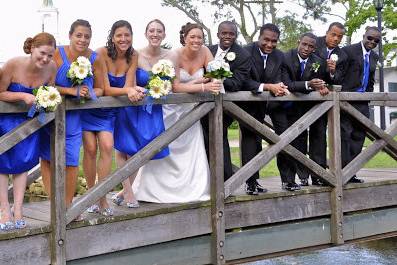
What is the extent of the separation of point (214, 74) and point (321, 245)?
2.47m

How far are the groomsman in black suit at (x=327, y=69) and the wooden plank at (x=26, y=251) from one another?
342 cm

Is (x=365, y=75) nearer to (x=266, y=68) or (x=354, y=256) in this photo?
(x=266, y=68)

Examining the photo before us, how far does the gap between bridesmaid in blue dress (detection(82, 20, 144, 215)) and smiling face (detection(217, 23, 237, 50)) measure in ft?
3.75

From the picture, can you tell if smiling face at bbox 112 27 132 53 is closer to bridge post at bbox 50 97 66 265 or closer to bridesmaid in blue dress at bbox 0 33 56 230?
bridesmaid in blue dress at bbox 0 33 56 230

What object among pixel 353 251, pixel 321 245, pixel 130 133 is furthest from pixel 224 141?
pixel 353 251

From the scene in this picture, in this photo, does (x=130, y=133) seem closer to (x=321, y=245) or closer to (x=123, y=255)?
(x=123, y=255)

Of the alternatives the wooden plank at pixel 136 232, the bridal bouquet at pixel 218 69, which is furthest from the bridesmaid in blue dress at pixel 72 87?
the bridal bouquet at pixel 218 69

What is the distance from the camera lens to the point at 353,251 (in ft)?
48.2

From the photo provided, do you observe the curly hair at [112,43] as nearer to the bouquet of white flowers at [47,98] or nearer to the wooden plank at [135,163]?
the wooden plank at [135,163]

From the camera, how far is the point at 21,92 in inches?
200

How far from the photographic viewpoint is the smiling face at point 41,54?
204 inches

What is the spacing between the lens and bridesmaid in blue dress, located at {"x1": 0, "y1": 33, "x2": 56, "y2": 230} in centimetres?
516

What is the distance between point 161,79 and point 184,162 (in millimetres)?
1126

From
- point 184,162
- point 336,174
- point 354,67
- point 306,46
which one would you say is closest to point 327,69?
point 306,46
